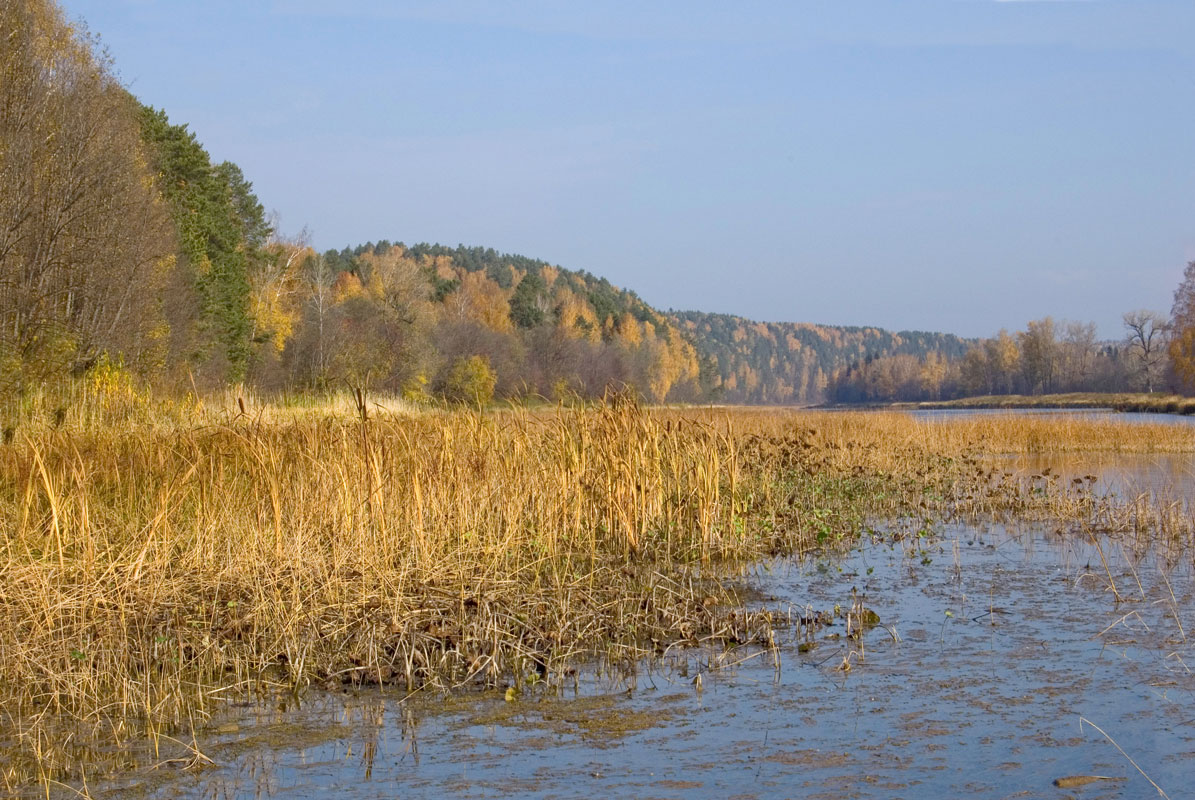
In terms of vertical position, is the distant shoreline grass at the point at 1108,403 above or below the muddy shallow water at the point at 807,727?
above

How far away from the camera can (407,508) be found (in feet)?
23.7

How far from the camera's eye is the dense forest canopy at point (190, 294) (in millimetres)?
16359

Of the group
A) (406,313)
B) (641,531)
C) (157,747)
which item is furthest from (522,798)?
(406,313)

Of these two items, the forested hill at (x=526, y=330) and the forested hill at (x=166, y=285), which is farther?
the forested hill at (x=526, y=330)

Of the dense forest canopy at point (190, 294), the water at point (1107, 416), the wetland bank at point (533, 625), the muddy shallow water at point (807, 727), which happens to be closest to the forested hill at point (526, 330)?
the dense forest canopy at point (190, 294)

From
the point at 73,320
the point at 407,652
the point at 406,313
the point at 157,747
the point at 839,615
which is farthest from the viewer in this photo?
the point at 406,313

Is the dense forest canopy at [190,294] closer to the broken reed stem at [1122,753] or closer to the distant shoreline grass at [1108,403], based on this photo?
the distant shoreline grass at [1108,403]

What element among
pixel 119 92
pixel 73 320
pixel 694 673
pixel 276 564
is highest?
pixel 119 92

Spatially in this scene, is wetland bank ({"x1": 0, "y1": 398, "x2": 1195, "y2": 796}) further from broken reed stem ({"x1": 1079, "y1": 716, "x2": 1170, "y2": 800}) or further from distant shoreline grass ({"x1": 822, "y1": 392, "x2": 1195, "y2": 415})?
distant shoreline grass ({"x1": 822, "y1": 392, "x2": 1195, "y2": 415})

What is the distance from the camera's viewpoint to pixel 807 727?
14.9 ft

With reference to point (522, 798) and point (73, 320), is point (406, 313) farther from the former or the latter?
point (522, 798)

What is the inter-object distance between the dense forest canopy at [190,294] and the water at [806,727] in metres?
3.57

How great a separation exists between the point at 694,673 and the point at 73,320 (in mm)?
21173

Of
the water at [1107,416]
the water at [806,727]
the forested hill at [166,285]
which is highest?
the forested hill at [166,285]
